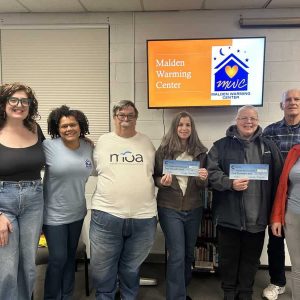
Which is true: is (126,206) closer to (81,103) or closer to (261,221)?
(261,221)

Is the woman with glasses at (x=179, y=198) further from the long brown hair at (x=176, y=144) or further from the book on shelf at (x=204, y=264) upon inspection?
the book on shelf at (x=204, y=264)

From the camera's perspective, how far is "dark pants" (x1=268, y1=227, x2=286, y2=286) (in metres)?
2.53

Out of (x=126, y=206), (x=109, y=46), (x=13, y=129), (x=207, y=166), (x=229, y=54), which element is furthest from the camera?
(x=109, y=46)

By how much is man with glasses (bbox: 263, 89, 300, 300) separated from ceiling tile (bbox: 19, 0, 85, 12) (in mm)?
2189

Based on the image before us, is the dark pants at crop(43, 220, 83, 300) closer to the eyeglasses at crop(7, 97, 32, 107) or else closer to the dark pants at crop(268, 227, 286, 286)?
the eyeglasses at crop(7, 97, 32, 107)

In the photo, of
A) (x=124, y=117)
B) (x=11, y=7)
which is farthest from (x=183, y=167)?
(x=11, y=7)

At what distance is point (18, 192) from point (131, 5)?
2.19 m

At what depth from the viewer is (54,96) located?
3.31 metres

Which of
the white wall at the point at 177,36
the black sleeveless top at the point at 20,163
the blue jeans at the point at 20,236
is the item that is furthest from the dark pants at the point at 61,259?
the white wall at the point at 177,36

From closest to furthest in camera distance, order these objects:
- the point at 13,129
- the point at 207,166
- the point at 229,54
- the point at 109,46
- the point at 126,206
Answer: the point at 13,129 → the point at 126,206 → the point at 207,166 → the point at 229,54 → the point at 109,46

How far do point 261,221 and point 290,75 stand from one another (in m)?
1.79

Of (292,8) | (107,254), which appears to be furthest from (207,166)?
(292,8)

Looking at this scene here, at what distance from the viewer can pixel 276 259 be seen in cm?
257

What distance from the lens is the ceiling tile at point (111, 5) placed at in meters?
2.95
